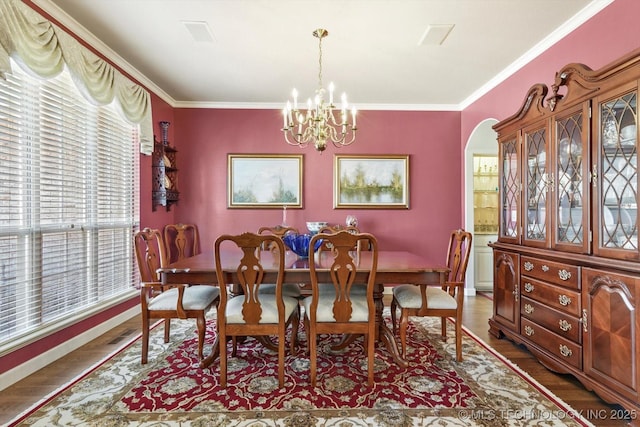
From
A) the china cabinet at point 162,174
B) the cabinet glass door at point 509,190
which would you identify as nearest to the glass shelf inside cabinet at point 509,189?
the cabinet glass door at point 509,190

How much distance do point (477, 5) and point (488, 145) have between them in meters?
2.47

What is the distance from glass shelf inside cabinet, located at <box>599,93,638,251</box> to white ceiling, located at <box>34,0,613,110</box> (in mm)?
1083

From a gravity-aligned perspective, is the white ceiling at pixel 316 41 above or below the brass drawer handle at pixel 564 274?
above

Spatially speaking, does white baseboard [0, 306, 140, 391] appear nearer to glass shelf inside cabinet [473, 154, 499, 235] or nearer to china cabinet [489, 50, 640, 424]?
china cabinet [489, 50, 640, 424]

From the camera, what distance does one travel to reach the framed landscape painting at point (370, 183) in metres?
4.49

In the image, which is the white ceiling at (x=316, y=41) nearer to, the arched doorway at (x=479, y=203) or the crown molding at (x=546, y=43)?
the crown molding at (x=546, y=43)

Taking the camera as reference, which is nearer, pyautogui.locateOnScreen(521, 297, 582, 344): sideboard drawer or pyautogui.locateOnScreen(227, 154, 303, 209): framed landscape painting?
pyautogui.locateOnScreen(521, 297, 582, 344): sideboard drawer

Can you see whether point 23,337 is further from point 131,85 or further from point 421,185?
point 421,185

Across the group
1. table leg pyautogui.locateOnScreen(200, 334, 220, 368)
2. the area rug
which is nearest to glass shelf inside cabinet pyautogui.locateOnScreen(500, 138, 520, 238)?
the area rug

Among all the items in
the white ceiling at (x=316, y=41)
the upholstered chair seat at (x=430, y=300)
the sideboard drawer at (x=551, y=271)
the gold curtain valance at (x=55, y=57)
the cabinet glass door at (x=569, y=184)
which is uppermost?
the white ceiling at (x=316, y=41)

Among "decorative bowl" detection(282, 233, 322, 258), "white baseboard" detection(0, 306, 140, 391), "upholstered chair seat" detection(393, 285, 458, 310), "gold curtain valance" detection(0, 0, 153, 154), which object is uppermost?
"gold curtain valance" detection(0, 0, 153, 154)

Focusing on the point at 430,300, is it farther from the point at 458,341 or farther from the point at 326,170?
the point at 326,170

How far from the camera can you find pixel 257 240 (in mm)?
1914

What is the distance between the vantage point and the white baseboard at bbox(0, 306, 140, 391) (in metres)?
2.09
